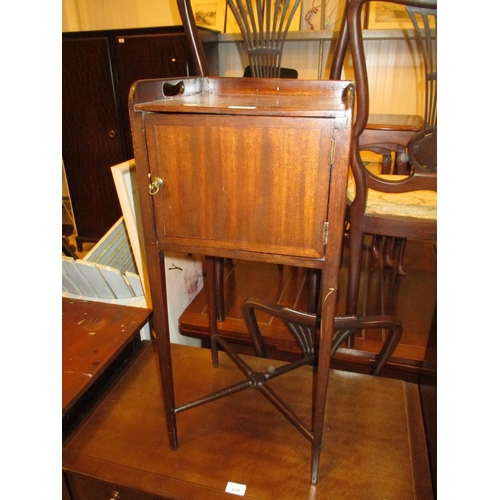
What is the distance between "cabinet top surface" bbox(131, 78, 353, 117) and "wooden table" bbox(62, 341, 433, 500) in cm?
74

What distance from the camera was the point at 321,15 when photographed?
226 centimetres

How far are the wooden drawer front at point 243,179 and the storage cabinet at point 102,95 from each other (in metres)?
1.68

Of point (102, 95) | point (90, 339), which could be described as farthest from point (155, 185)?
point (102, 95)

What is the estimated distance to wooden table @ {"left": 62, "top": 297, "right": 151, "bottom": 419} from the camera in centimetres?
96

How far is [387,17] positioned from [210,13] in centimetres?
105

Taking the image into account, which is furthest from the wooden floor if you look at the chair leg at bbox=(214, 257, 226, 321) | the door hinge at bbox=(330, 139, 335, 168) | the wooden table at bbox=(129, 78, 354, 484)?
the door hinge at bbox=(330, 139, 335, 168)

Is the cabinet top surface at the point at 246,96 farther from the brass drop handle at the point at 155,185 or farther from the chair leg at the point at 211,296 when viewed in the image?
the chair leg at the point at 211,296

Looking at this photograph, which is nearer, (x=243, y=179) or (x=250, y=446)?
(x=243, y=179)

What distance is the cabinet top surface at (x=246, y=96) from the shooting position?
1.91ft

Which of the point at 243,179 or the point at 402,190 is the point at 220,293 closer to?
the point at 402,190

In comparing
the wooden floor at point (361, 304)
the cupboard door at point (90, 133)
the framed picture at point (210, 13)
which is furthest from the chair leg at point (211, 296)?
the framed picture at point (210, 13)

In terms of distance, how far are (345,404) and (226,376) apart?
1.12ft

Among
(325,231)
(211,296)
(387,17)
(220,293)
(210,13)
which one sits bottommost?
(220,293)
